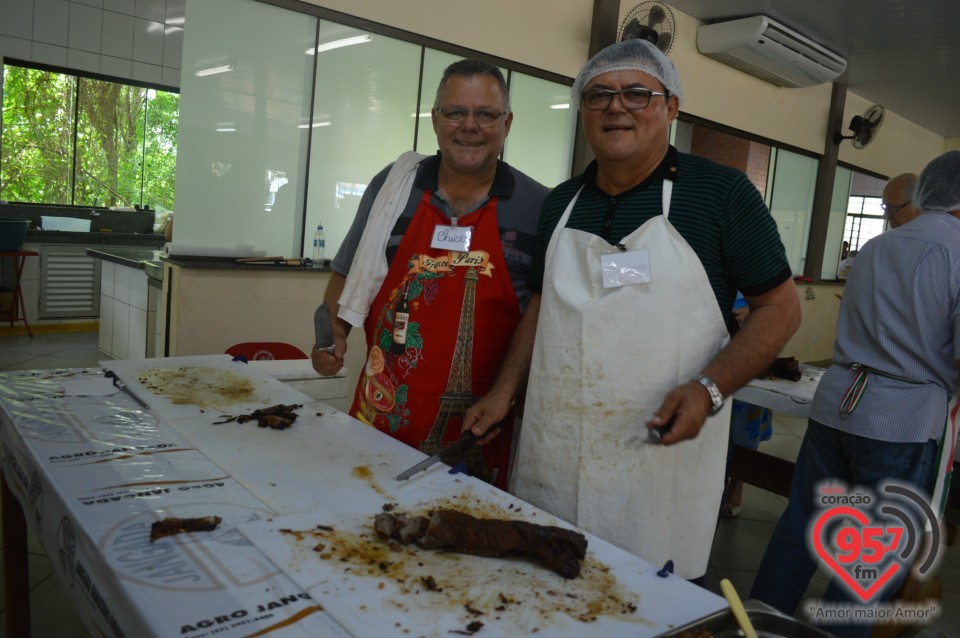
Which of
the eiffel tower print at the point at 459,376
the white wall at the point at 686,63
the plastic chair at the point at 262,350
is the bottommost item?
the plastic chair at the point at 262,350

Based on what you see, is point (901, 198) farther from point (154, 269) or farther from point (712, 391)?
point (154, 269)

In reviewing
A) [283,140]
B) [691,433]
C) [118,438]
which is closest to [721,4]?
[283,140]

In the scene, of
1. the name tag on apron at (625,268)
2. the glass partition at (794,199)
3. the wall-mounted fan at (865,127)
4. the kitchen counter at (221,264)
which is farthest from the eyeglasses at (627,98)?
the wall-mounted fan at (865,127)

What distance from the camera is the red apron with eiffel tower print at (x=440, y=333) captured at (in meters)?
1.91

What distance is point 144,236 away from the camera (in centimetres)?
755

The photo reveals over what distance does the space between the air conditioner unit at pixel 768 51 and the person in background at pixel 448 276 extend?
17.7 feet

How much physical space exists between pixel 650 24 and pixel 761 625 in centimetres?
566

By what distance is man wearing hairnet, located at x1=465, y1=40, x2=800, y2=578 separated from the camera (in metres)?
1.51

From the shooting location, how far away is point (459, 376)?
1.92 metres

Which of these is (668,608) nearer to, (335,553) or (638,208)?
(335,553)

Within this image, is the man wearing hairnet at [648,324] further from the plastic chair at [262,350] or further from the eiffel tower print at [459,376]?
the plastic chair at [262,350]

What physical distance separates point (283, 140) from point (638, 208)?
328 centimetres

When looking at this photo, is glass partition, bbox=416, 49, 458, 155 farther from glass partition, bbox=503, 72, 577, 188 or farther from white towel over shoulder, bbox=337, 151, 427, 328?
white towel over shoulder, bbox=337, 151, 427, 328

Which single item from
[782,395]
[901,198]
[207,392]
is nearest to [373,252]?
[207,392]
